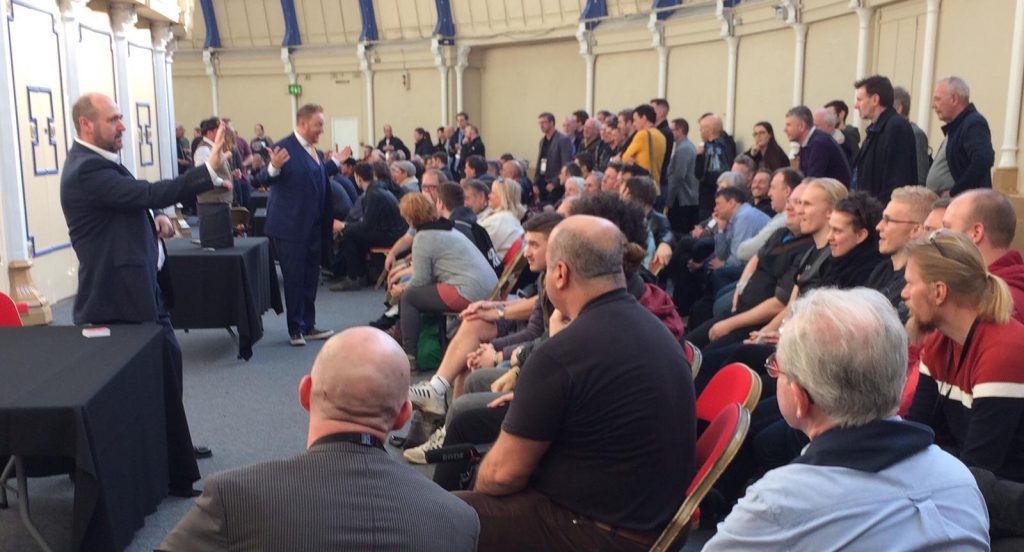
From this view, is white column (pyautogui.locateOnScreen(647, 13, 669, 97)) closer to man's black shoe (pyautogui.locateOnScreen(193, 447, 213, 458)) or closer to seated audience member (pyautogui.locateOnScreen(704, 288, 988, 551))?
man's black shoe (pyautogui.locateOnScreen(193, 447, 213, 458))

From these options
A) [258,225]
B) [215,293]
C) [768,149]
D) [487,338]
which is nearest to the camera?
[487,338]

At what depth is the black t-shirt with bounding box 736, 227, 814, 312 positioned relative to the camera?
4.18 metres

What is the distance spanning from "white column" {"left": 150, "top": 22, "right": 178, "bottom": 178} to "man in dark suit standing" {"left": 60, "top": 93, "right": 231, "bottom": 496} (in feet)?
24.7

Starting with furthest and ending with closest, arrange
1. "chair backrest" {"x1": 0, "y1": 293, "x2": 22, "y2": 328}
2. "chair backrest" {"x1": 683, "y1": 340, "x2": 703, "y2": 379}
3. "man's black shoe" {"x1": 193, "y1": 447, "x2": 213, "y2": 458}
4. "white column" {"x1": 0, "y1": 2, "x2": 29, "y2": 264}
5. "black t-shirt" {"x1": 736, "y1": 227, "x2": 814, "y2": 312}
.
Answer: "white column" {"x1": 0, "y1": 2, "x2": 29, "y2": 264}, "black t-shirt" {"x1": 736, "y1": 227, "x2": 814, "y2": 312}, "man's black shoe" {"x1": 193, "y1": 447, "x2": 213, "y2": 458}, "chair backrest" {"x1": 0, "y1": 293, "x2": 22, "y2": 328}, "chair backrest" {"x1": 683, "y1": 340, "x2": 703, "y2": 379}

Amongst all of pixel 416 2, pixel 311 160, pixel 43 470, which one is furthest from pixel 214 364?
pixel 416 2

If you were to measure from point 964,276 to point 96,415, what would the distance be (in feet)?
8.04

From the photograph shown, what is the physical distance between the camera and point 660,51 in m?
11.8

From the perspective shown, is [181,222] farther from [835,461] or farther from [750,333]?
[835,461]

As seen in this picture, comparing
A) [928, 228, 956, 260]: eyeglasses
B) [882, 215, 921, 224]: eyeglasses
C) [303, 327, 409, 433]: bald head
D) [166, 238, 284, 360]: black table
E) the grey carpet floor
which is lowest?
the grey carpet floor

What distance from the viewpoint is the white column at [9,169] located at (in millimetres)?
6172

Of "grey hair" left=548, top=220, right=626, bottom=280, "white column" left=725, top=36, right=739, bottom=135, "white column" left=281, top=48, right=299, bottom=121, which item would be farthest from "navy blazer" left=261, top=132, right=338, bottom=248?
"white column" left=281, top=48, right=299, bottom=121

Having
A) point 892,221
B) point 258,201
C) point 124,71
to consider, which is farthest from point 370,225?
point 892,221

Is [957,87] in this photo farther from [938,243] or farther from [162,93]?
[162,93]

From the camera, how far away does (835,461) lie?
1371mm
